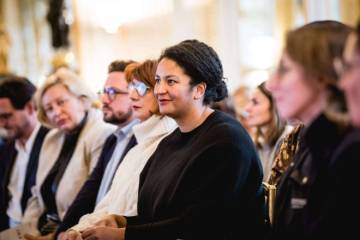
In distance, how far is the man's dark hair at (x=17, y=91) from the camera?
198 inches

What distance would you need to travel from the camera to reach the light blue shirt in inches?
148

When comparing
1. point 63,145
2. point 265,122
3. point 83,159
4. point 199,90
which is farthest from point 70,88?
point 199,90

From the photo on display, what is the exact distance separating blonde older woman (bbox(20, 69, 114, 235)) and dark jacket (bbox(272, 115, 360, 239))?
7.07 ft

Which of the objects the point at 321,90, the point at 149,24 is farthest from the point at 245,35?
the point at 321,90

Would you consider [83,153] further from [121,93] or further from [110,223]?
[110,223]

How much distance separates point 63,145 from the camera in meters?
4.44

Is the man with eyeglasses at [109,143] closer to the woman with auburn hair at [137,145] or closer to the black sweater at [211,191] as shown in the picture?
the woman with auburn hair at [137,145]

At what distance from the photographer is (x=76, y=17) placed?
10539 mm

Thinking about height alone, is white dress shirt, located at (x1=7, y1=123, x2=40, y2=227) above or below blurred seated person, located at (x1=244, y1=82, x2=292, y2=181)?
below

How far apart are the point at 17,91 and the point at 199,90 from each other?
251 cm

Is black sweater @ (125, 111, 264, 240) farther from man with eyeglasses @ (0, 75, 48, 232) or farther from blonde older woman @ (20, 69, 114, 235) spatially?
man with eyeglasses @ (0, 75, 48, 232)

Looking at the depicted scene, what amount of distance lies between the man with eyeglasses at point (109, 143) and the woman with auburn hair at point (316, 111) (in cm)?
188

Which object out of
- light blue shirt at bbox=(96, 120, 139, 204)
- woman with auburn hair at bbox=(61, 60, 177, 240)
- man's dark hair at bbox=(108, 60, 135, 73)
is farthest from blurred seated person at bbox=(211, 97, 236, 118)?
woman with auburn hair at bbox=(61, 60, 177, 240)

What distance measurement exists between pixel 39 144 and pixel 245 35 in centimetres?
527
